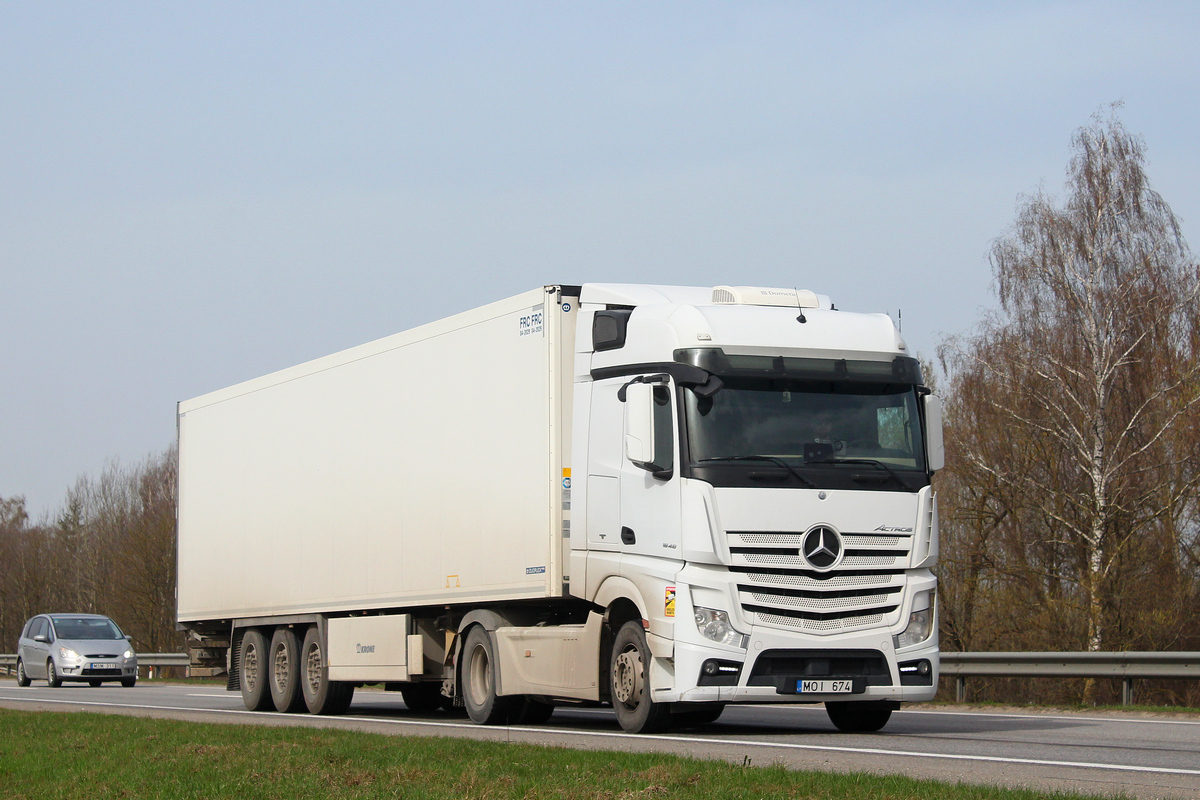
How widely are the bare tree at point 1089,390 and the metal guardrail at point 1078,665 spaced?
12.0 metres

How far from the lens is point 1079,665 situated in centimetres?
1798

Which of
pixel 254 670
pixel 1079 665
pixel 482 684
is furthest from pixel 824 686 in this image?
pixel 254 670

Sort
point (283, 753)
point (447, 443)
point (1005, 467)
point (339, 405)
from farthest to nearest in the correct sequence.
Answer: point (1005, 467) → point (339, 405) → point (447, 443) → point (283, 753)

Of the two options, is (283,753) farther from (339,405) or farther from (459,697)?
(339,405)

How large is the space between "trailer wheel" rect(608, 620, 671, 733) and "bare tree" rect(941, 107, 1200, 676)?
20238mm

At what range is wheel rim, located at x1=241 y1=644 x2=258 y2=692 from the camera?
19.5 meters

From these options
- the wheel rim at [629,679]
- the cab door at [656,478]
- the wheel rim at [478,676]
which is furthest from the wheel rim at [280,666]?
the cab door at [656,478]

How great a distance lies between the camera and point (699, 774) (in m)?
8.45

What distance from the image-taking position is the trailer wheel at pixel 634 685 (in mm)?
12312

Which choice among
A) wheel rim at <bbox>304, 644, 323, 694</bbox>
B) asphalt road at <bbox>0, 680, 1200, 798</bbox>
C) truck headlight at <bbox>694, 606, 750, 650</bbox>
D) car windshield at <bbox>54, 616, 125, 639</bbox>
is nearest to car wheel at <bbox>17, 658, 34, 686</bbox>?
car windshield at <bbox>54, 616, 125, 639</bbox>

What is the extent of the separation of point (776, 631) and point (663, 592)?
3.17 feet

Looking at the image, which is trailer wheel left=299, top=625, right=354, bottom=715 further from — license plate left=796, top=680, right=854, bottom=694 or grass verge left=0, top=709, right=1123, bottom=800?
license plate left=796, top=680, right=854, bottom=694

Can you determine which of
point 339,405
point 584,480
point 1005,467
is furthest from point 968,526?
point 584,480

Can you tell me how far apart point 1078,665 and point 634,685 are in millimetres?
7860
